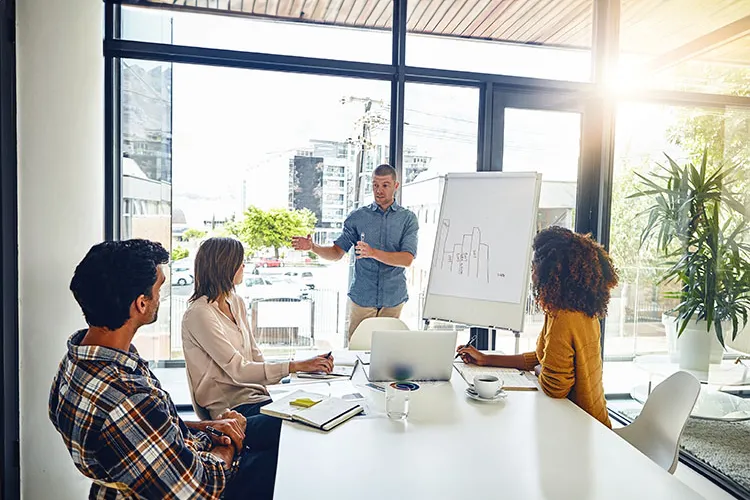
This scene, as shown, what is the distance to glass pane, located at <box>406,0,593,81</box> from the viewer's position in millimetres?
3742

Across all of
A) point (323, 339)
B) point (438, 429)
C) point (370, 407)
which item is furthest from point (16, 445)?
point (323, 339)

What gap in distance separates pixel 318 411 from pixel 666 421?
123 centimetres

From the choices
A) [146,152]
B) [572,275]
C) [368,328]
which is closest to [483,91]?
[368,328]

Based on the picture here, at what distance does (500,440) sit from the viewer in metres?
1.64

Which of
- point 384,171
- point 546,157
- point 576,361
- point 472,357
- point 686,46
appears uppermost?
point 686,46

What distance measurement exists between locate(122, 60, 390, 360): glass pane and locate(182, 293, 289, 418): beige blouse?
1.56 m

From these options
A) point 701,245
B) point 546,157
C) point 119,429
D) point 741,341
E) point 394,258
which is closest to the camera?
point 119,429

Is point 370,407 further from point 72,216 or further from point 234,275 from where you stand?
point 72,216

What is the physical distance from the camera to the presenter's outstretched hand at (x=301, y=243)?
3477 mm

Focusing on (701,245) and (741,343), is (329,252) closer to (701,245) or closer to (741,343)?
(701,245)

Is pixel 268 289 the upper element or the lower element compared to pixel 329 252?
lower

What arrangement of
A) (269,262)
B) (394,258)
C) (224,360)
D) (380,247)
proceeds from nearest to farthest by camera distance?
(224,360) → (394,258) → (380,247) → (269,262)

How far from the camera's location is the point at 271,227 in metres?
3.70

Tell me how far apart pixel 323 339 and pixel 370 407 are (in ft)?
6.41
